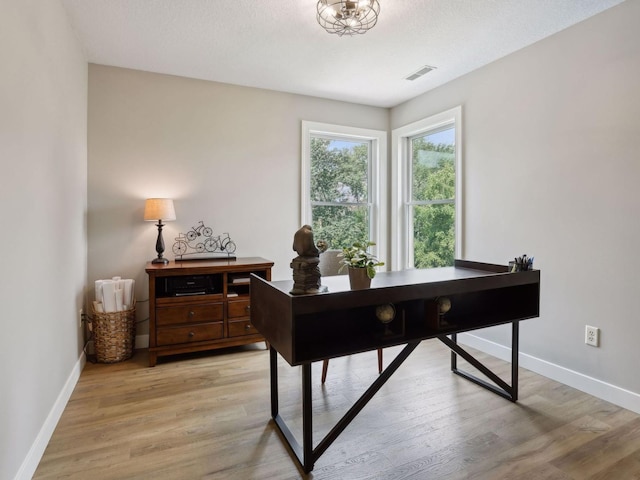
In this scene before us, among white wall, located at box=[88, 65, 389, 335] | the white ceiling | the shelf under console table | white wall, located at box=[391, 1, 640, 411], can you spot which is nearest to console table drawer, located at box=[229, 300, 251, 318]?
the shelf under console table

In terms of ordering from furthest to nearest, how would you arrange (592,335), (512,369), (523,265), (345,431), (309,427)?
(592,335) → (512,369) → (523,265) → (345,431) → (309,427)

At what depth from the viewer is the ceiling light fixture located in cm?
224

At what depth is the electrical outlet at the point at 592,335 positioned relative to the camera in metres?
2.51

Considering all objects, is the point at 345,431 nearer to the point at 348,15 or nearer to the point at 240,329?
the point at 240,329

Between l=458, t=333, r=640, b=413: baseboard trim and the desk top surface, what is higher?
the desk top surface

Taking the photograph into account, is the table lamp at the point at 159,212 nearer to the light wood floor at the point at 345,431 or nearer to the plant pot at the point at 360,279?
the light wood floor at the point at 345,431

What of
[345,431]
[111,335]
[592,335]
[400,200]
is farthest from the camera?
[400,200]

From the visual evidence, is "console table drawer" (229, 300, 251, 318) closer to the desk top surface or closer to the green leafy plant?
the desk top surface

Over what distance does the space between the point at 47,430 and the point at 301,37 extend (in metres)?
2.96

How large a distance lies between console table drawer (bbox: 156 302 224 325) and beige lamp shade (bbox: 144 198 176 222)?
2.57 ft

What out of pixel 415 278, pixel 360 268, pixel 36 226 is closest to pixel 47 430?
pixel 36 226

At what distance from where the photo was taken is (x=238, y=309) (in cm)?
329

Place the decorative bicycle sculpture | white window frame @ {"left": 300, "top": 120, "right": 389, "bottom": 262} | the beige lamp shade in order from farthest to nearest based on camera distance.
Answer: white window frame @ {"left": 300, "top": 120, "right": 389, "bottom": 262}, the decorative bicycle sculpture, the beige lamp shade

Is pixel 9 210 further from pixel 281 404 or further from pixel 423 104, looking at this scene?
pixel 423 104
